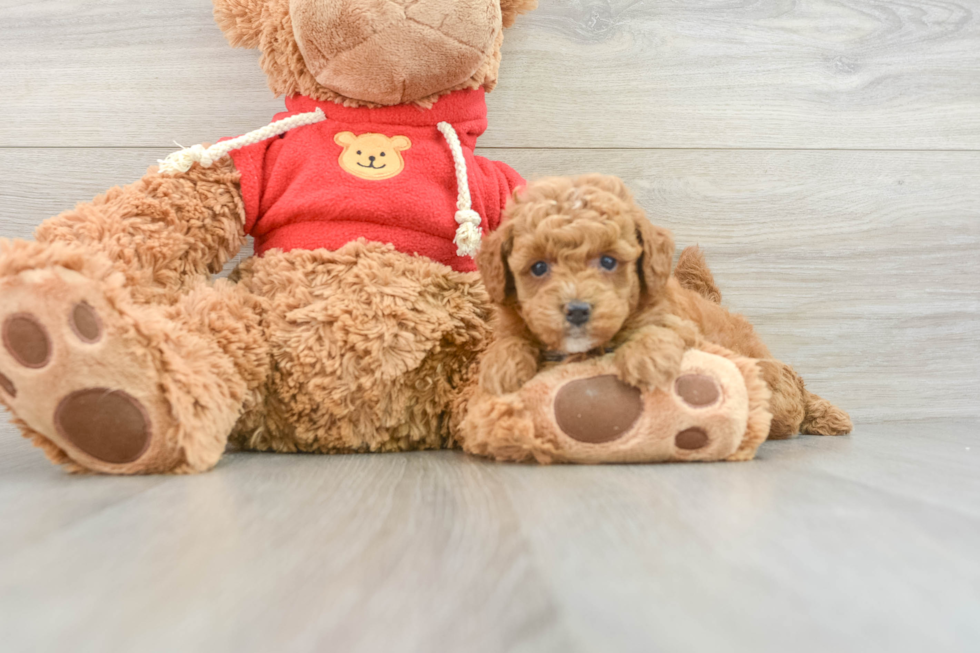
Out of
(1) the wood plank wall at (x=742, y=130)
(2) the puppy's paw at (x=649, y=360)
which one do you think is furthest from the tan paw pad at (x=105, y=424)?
(1) the wood plank wall at (x=742, y=130)

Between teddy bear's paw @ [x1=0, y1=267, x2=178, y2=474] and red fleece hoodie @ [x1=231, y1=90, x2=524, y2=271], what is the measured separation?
0.35 metres

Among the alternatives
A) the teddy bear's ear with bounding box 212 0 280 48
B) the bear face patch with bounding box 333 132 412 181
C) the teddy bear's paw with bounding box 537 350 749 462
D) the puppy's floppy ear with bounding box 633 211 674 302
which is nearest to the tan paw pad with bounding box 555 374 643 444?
the teddy bear's paw with bounding box 537 350 749 462

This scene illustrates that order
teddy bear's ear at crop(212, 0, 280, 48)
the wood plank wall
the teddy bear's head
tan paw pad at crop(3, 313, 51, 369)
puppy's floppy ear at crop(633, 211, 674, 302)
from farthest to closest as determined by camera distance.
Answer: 1. the wood plank wall
2. teddy bear's ear at crop(212, 0, 280, 48)
3. the teddy bear's head
4. puppy's floppy ear at crop(633, 211, 674, 302)
5. tan paw pad at crop(3, 313, 51, 369)

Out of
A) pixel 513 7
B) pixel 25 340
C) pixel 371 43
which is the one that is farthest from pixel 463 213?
pixel 25 340

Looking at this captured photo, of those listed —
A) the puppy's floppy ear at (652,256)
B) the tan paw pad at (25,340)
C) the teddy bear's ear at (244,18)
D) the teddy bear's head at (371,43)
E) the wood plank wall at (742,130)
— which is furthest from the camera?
the wood plank wall at (742,130)

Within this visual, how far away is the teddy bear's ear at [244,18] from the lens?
3.82 ft

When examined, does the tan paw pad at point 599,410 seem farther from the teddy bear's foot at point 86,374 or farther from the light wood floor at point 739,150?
the teddy bear's foot at point 86,374

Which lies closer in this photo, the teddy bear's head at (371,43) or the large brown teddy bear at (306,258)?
the large brown teddy bear at (306,258)

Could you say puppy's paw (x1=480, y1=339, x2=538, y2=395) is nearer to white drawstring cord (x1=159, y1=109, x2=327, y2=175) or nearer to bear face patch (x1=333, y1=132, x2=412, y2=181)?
bear face patch (x1=333, y1=132, x2=412, y2=181)

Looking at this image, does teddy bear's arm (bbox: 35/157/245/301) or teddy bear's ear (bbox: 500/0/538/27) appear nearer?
teddy bear's arm (bbox: 35/157/245/301)

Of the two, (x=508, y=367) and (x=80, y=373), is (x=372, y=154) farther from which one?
(x=80, y=373)

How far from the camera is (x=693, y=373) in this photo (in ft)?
2.98

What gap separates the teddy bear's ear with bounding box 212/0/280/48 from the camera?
116 cm

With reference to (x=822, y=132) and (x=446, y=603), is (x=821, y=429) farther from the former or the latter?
(x=446, y=603)
